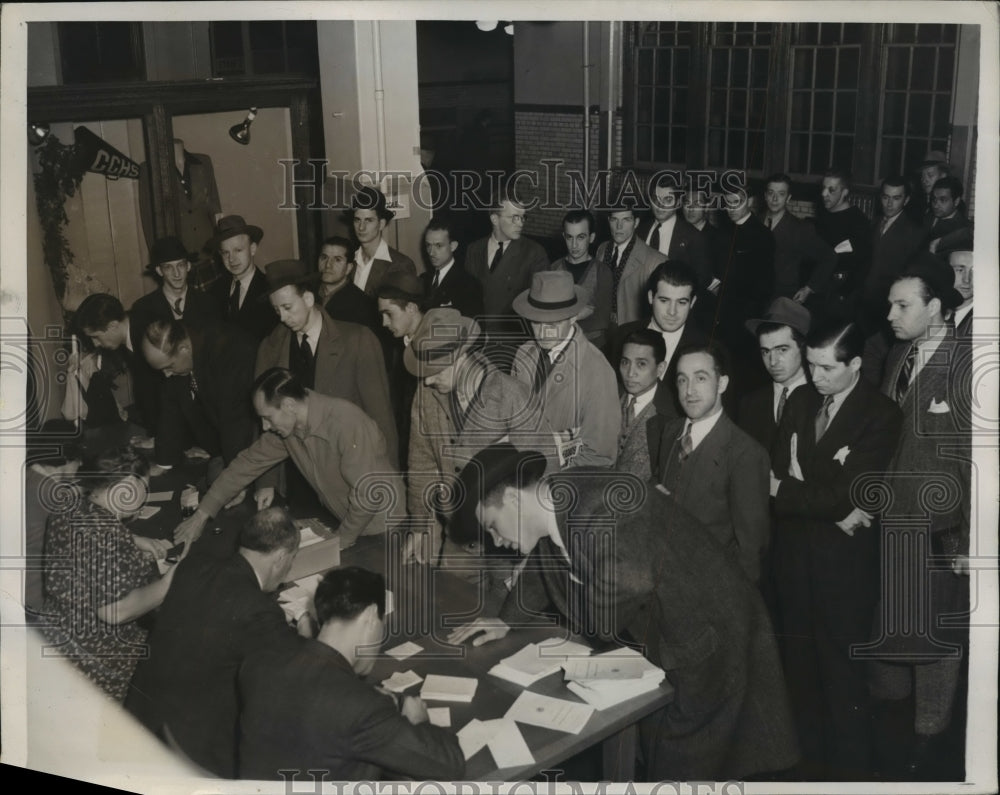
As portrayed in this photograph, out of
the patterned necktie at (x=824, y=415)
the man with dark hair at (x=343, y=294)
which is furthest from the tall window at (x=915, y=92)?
the man with dark hair at (x=343, y=294)

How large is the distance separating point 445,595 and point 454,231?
1.54 metres

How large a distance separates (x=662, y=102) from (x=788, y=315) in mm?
1049

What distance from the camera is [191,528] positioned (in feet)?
15.1

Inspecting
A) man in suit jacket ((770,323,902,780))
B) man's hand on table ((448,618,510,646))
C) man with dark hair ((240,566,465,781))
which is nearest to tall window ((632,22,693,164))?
man in suit jacket ((770,323,902,780))

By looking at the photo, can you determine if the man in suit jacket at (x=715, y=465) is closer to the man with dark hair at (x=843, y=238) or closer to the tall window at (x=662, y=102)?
the man with dark hair at (x=843, y=238)

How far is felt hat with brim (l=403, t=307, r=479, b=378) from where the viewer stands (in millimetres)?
4566

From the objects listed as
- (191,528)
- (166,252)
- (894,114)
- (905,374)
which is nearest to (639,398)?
(905,374)


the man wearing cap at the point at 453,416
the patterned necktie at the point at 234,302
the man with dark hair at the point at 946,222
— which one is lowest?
the man wearing cap at the point at 453,416

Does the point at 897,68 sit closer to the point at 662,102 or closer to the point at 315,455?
the point at 662,102

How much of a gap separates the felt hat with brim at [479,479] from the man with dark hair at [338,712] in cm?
45

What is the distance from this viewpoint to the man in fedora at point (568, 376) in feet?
14.8

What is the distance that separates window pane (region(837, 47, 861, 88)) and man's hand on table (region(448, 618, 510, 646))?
2591mm

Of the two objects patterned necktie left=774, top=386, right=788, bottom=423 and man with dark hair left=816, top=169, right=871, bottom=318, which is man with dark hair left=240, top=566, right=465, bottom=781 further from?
man with dark hair left=816, top=169, right=871, bottom=318

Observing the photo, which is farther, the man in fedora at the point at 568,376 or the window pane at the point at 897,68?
the man in fedora at the point at 568,376
